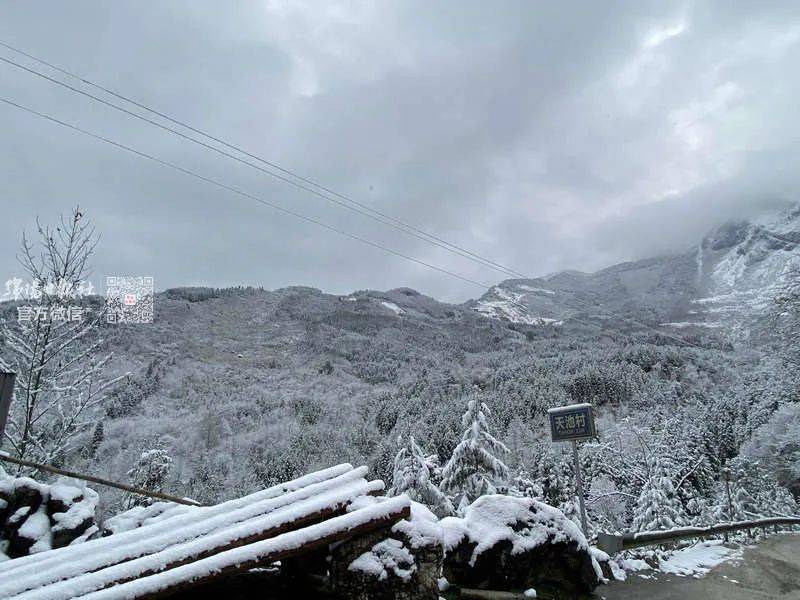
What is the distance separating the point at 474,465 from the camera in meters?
16.5

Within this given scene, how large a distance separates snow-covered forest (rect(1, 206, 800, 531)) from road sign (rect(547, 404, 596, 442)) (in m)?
5.06

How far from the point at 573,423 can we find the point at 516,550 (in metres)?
4.32

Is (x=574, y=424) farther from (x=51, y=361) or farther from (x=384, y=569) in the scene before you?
(x=51, y=361)

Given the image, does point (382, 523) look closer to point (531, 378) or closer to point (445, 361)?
point (531, 378)

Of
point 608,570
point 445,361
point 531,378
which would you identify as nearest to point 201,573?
point 608,570

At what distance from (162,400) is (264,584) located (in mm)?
99388

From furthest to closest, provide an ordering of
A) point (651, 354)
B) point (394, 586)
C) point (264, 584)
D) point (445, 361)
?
1. point (445, 361)
2. point (651, 354)
3. point (264, 584)
4. point (394, 586)

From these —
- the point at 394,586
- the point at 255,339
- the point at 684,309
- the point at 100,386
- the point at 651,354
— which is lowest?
the point at 394,586

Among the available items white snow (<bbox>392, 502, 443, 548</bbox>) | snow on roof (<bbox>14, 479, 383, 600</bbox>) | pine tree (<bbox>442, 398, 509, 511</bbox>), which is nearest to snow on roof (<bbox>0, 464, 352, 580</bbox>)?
snow on roof (<bbox>14, 479, 383, 600</bbox>)

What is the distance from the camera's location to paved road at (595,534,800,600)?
17.6ft

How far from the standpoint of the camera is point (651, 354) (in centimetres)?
9525

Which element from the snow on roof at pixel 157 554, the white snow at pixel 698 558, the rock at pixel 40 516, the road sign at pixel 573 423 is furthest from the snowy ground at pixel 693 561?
the rock at pixel 40 516

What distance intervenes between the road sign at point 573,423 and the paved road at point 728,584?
8.11 ft

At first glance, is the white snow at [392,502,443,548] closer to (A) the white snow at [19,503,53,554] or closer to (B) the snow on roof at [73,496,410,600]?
(B) the snow on roof at [73,496,410,600]
